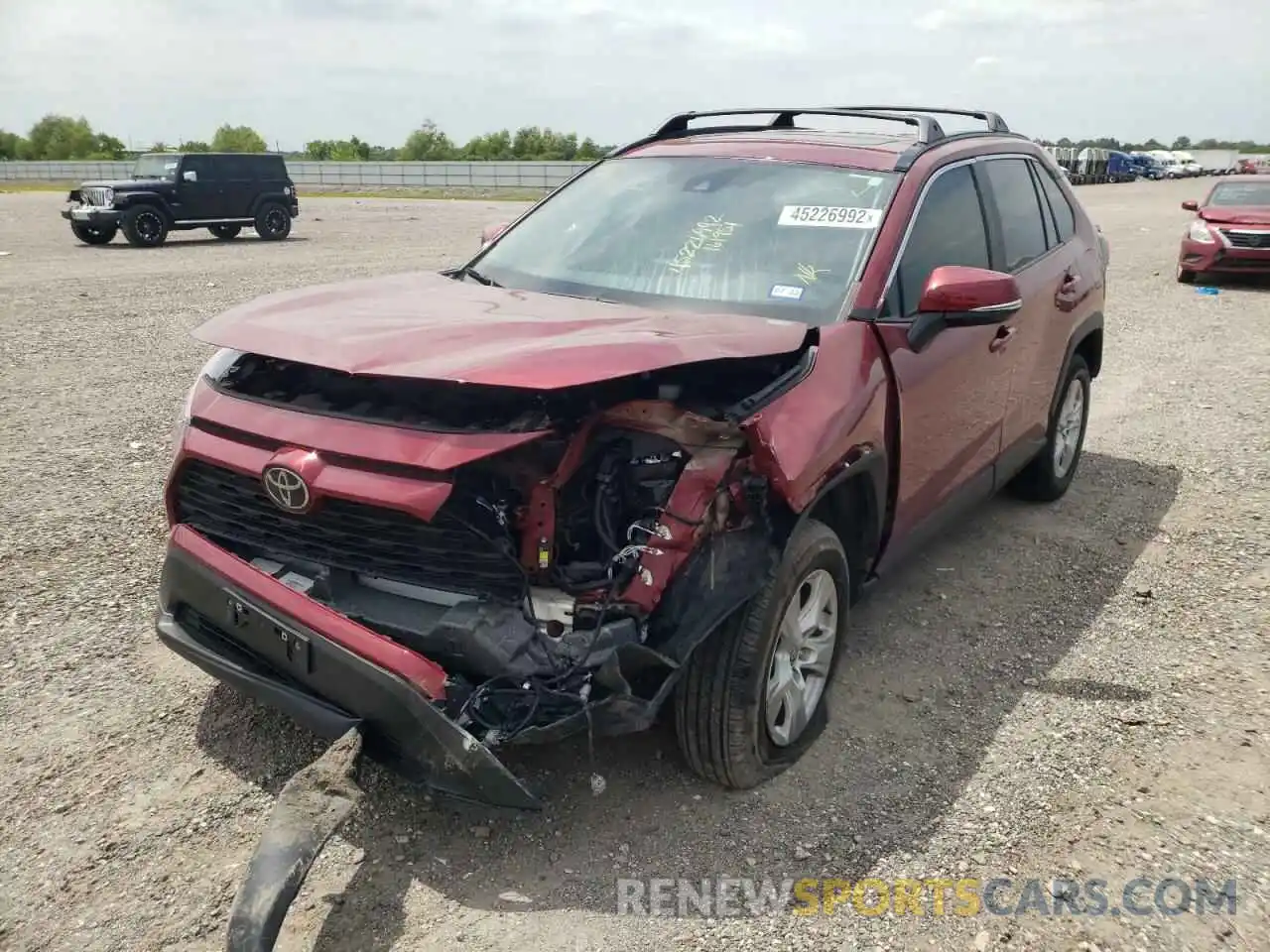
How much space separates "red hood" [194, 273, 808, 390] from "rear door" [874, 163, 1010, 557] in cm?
58

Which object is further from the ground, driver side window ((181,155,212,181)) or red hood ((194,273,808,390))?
driver side window ((181,155,212,181))

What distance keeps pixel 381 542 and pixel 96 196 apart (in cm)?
1950

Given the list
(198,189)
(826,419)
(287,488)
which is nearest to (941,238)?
(826,419)

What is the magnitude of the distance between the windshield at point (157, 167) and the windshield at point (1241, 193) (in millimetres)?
18015

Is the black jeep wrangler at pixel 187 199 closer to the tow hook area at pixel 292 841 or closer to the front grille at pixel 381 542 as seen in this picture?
the front grille at pixel 381 542

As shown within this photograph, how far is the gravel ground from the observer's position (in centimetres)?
255

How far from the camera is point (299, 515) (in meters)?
2.71

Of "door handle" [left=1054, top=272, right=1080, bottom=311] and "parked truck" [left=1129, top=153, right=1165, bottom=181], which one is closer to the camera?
"door handle" [left=1054, top=272, right=1080, bottom=311]

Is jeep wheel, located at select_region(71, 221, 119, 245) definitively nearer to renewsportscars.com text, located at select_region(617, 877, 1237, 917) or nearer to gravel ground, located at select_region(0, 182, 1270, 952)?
gravel ground, located at select_region(0, 182, 1270, 952)

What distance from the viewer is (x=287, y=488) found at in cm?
267

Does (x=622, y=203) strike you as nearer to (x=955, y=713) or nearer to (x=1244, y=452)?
(x=955, y=713)

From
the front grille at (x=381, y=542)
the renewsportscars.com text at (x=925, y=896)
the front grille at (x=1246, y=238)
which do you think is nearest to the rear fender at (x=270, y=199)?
the front grille at (x=1246, y=238)

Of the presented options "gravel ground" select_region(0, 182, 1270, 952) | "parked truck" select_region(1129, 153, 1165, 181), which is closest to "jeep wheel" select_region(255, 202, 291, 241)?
"gravel ground" select_region(0, 182, 1270, 952)

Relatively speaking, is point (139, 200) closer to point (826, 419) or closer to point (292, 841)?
point (826, 419)
